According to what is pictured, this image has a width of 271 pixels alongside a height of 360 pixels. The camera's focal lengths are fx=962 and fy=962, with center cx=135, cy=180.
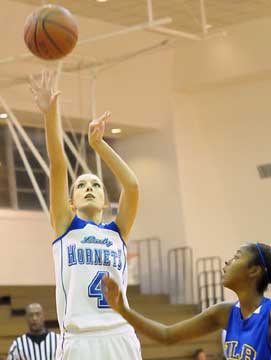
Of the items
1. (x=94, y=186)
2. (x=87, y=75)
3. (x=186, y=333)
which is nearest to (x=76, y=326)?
(x=94, y=186)

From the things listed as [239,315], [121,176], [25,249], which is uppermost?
[25,249]

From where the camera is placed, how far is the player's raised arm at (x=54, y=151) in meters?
5.45

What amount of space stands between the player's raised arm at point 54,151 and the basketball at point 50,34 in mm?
1155

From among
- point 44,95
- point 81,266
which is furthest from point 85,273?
point 44,95

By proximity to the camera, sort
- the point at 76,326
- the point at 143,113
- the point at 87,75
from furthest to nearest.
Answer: the point at 143,113 → the point at 87,75 → the point at 76,326

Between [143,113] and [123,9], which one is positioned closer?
[123,9]

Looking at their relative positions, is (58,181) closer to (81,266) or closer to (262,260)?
(81,266)

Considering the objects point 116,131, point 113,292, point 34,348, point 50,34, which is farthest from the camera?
point 116,131

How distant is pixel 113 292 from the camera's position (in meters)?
3.95

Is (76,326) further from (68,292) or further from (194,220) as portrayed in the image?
(194,220)

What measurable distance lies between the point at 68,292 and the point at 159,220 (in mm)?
12176

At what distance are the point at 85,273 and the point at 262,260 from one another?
1612 millimetres

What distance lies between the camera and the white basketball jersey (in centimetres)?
543

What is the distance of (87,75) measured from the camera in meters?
16.0
